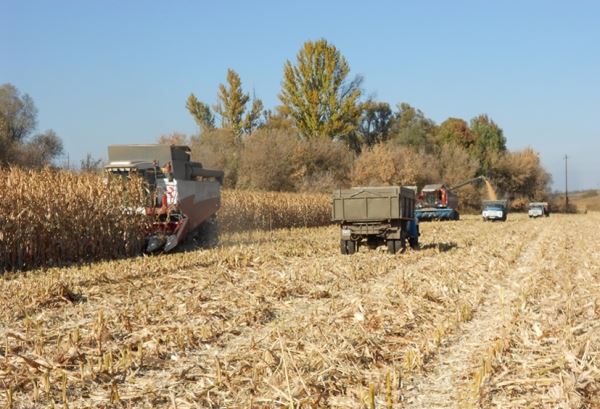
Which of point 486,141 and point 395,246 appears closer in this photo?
point 395,246

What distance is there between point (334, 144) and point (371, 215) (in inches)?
1628

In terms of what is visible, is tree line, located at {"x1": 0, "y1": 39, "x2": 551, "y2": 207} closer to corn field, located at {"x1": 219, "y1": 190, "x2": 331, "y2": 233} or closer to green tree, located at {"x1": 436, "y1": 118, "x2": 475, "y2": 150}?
green tree, located at {"x1": 436, "y1": 118, "x2": 475, "y2": 150}

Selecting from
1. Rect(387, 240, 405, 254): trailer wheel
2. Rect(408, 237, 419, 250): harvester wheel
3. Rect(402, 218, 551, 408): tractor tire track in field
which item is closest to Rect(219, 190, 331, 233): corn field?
Rect(408, 237, 419, 250): harvester wheel

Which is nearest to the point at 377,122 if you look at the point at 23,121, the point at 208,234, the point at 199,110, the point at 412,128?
the point at 412,128

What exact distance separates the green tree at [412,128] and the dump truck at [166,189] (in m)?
54.9

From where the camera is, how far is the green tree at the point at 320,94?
200 feet

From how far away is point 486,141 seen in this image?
85.1 meters

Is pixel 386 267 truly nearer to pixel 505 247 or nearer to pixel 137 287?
pixel 137 287

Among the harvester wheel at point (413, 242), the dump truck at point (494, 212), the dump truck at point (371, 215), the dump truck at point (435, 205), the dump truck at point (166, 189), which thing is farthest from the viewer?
the dump truck at point (494, 212)

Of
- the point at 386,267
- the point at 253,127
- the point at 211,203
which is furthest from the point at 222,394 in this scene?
the point at 253,127

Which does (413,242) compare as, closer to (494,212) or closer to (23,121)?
(494,212)

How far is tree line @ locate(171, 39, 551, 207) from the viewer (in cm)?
4841

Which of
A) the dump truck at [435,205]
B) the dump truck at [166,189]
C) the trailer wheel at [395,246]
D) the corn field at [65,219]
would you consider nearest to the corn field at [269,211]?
the dump truck at [166,189]

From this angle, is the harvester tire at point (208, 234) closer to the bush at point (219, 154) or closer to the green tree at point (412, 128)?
the bush at point (219, 154)
